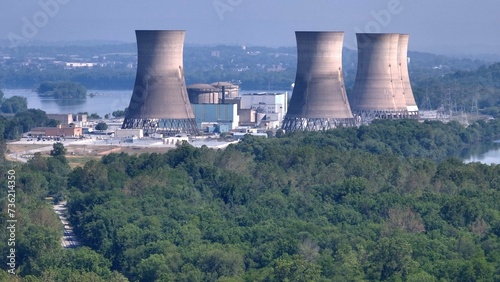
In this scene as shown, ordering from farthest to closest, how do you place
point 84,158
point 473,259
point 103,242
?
point 84,158, point 103,242, point 473,259

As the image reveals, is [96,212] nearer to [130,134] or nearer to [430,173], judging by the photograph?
[430,173]

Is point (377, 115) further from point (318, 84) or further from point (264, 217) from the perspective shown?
point (264, 217)

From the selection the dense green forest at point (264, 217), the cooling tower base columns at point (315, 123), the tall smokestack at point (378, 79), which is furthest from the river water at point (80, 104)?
the dense green forest at point (264, 217)

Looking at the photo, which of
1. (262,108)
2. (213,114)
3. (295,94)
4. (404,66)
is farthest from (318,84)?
(262,108)

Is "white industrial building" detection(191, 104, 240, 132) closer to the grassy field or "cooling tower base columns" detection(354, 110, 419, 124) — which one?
"cooling tower base columns" detection(354, 110, 419, 124)

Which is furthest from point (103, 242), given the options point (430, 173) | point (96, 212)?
point (430, 173)

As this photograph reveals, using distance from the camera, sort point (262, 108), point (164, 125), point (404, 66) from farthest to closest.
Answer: point (262, 108), point (404, 66), point (164, 125)

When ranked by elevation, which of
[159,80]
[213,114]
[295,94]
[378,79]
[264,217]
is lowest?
[264,217]
